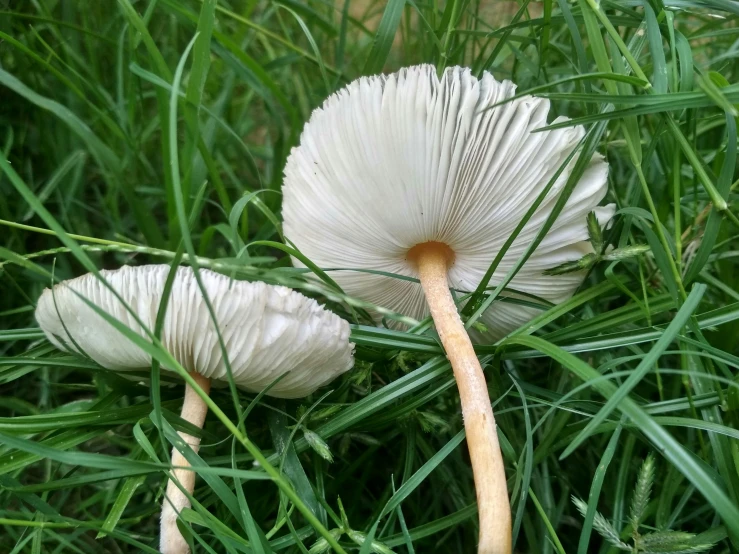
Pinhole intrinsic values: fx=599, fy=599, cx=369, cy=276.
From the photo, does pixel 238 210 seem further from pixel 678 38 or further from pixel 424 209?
pixel 678 38

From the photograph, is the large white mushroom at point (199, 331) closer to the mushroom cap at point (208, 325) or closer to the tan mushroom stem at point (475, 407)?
the mushroom cap at point (208, 325)

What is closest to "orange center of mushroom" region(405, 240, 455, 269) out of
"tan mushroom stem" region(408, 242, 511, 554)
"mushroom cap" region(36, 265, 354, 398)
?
"tan mushroom stem" region(408, 242, 511, 554)

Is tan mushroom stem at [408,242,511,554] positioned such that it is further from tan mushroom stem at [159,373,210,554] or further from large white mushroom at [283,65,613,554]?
tan mushroom stem at [159,373,210,554]

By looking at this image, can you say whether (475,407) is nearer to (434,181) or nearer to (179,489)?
(434,181)

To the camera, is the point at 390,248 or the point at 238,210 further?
the point at 390,248

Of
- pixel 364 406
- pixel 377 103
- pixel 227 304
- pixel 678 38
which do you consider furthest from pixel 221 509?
pixel 678 38

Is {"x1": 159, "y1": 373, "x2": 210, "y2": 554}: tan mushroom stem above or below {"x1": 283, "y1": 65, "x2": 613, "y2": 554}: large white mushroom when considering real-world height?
below
